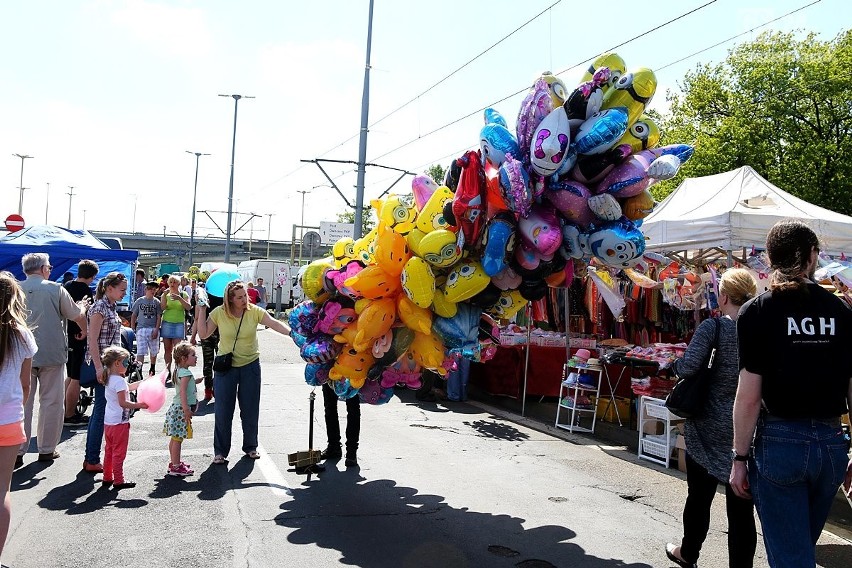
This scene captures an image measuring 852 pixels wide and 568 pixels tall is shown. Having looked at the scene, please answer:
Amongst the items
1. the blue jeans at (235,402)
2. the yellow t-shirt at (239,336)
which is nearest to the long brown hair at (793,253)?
the yellow t-shirt at (239,336)

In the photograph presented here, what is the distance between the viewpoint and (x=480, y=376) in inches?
473

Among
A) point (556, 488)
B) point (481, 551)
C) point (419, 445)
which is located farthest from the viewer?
point (419, 445)

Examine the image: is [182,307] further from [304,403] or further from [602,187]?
[602,187]

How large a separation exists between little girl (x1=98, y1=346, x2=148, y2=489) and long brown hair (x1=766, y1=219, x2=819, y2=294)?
16.5ft

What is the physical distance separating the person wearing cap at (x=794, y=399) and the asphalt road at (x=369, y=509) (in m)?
1.84

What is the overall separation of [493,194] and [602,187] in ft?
2.48

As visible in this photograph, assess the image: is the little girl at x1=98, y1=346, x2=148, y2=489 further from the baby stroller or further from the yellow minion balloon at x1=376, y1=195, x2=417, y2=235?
the yellow minion balloon at x1=376, y1=195, x2=417, y2=235

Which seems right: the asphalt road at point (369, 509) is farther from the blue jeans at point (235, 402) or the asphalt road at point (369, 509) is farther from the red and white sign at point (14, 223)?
the red and white sign at point (14, 223)

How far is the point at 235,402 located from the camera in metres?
7.17

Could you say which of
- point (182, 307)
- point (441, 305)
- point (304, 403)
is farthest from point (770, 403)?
point (182, 307)

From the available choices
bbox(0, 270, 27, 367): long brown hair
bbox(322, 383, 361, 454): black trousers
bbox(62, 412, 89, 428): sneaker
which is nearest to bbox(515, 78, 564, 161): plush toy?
bbox(322, 383, 361, 454): black trousers

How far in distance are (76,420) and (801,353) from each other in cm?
818

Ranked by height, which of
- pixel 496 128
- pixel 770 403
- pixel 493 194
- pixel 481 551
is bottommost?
pixel 481 551

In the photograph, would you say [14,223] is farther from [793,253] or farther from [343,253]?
[793,253]
